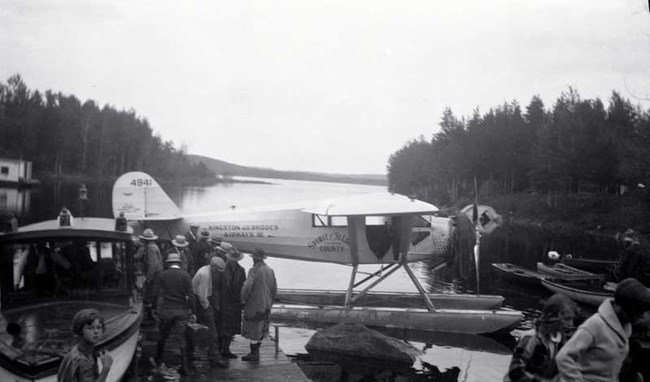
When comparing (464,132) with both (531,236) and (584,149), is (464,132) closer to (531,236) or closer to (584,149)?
(584,149)

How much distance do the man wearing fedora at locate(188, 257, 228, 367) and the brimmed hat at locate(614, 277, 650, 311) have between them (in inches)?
256

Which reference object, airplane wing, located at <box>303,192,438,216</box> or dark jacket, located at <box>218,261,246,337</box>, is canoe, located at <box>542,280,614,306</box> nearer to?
airplane wing, located at <box>303,192,438,216</box>

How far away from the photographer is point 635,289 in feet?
12.1

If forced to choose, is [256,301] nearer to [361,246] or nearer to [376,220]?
[361,246]

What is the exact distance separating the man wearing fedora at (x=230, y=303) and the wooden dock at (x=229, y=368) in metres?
0.34

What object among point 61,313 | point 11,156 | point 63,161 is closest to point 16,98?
point 11,156

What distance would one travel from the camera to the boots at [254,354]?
931 centimetres

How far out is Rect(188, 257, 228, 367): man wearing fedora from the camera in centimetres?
899

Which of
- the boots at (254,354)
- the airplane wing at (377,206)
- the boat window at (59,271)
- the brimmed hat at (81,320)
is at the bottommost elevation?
the boots at (254,354)

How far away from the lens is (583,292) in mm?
16125

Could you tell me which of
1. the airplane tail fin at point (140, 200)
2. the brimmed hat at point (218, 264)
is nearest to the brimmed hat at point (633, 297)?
the brimmed hat at point (218, 264)

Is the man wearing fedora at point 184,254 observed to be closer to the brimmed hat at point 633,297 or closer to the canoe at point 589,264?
the brimmed hat at point 633,297

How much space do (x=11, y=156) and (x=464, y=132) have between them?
52855 millimetres

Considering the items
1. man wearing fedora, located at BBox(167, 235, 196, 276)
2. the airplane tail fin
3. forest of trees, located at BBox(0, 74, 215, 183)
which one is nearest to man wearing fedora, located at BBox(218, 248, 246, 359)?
man wearing fedora, located at BBox(167, 235, 196, 276)
